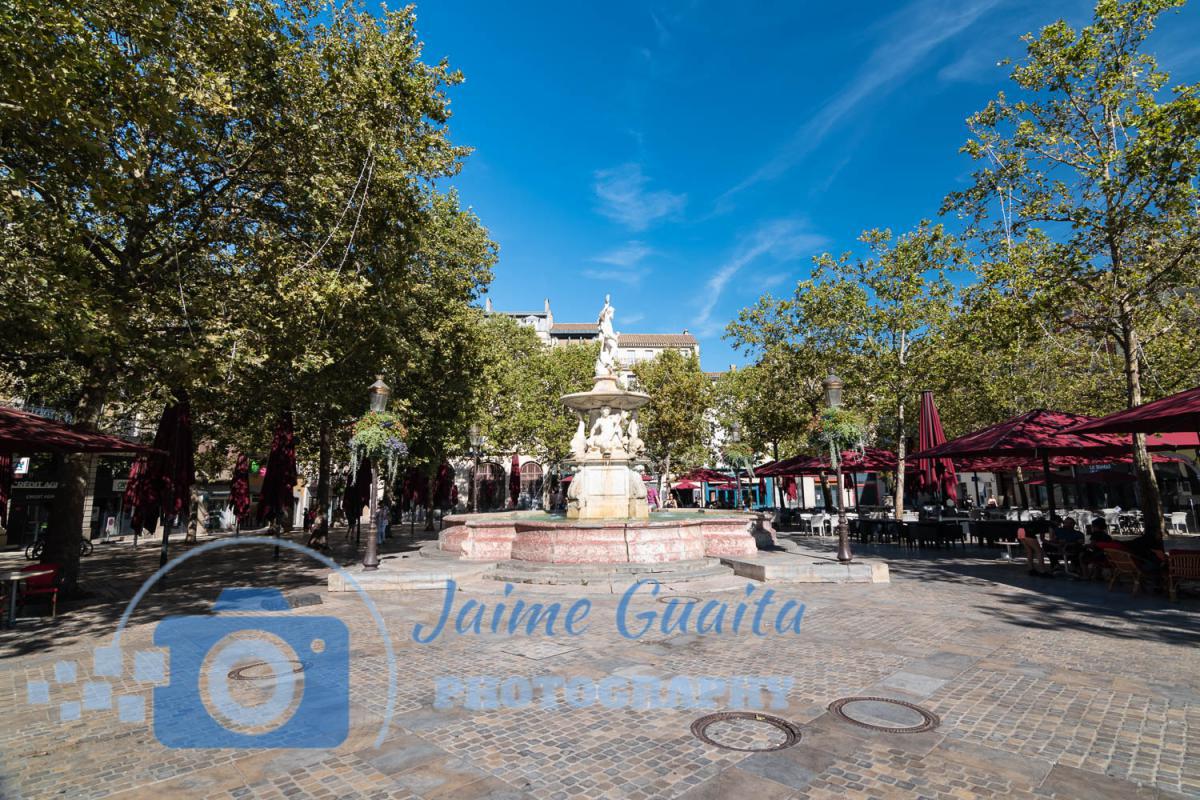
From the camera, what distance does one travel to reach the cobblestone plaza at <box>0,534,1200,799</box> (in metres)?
3.74

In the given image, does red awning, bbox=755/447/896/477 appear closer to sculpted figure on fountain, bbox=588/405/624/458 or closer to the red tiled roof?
sculpted figure on fountain, bbox=588/405/624/458

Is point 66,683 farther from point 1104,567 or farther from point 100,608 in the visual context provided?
point 1104,567

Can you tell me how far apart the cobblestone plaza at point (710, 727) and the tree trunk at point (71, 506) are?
2119 mm

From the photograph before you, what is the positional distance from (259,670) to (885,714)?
6.42m

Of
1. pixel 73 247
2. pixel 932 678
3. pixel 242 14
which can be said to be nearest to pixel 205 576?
pixel 73 247

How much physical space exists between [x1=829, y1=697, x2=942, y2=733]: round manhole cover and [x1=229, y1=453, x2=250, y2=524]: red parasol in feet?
60.2

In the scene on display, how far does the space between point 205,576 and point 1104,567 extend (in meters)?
20.0

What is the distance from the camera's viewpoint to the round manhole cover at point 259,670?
6.02 m

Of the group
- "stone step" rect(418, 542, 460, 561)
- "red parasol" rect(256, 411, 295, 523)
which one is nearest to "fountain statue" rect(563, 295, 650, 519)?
"stone step" rect(418, 542, 460, 561)

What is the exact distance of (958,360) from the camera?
22.5 meters

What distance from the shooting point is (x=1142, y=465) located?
12.4m

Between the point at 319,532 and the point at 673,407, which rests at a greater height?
the point at 673,407

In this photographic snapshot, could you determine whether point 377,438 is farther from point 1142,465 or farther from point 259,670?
point 1142,465

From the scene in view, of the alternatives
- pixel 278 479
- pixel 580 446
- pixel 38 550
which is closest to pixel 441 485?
pixel 278 479
